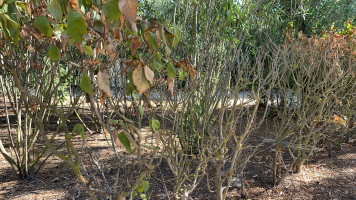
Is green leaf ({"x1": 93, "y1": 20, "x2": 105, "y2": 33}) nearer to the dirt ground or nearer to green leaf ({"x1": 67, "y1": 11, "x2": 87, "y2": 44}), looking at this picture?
green leaf ({"x1": 67, "y1": 11, "x2": 87, "y2": 44})

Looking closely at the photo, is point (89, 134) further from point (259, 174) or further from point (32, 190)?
point (259, 174)

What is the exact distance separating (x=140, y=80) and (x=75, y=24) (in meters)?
0.28

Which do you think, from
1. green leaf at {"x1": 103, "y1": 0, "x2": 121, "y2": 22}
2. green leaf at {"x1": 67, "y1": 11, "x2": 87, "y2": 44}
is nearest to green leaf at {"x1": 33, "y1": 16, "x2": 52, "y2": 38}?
green leaf at {"x1": 67, "y1": 11, "x2": 87, "y2": 44}

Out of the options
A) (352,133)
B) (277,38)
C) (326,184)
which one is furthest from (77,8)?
(277,38)

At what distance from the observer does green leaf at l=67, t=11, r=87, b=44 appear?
89cm

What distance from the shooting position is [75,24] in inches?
35.3

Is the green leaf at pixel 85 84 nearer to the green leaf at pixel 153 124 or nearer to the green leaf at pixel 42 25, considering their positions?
the green leaf at pixel 42 25

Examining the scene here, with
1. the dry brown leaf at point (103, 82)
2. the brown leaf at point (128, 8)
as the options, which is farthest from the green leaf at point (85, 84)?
the brown leaf at point (128, 8)

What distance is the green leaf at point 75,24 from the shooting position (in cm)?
89

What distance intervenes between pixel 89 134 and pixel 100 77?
5459 millimetres

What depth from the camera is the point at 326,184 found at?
3.84m

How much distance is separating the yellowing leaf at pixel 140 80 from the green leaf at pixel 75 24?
0.72ft

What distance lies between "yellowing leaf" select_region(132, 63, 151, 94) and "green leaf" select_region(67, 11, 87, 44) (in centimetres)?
22

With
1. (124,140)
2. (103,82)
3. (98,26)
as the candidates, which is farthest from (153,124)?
(98,26)
